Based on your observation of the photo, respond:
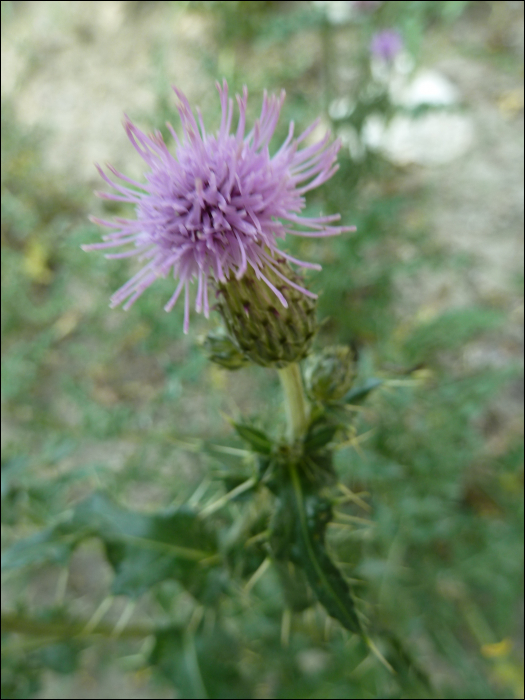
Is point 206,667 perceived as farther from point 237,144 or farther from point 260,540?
point 237,144

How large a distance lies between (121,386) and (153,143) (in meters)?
2.76

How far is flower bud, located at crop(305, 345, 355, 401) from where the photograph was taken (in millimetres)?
1216

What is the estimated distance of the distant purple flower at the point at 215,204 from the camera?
0.99m

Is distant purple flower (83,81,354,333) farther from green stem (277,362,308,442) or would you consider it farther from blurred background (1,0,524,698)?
blurred background (1,0,524,698)

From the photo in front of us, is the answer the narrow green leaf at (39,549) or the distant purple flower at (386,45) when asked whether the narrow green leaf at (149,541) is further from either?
the distant purple flower at (386,45)

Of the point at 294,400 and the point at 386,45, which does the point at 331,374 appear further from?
the point at 386,45

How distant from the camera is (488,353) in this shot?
122 inches

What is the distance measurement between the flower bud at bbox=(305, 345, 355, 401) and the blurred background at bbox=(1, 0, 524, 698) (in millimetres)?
134

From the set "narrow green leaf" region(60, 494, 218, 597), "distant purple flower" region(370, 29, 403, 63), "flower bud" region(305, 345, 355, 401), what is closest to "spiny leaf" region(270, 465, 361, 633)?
"flower bud" region(305, 345, 355, 401)

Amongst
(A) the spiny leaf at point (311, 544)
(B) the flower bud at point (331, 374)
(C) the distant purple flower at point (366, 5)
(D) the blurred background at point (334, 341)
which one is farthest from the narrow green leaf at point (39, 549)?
(C) the distant purple flower at point (366, 5)

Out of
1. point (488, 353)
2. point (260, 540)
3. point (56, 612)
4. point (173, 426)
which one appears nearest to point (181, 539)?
point (260, 540)

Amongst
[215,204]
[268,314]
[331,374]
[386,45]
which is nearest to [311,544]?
[331,374]

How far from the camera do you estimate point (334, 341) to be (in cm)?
292

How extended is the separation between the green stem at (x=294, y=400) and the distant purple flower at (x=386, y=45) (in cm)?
295
